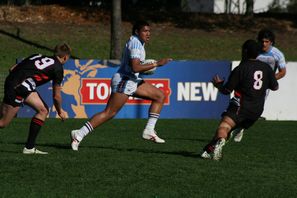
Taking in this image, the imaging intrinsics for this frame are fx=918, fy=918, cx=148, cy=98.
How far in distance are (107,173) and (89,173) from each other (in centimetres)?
20

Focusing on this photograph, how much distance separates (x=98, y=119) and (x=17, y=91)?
135 cm

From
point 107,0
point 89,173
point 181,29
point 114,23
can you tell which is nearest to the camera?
point 89,173

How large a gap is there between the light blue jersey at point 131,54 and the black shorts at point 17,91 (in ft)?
5.16

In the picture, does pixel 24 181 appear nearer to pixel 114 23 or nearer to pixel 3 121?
pixel 3 121

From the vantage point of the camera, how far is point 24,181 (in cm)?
946

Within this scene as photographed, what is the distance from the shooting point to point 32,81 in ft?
38.7

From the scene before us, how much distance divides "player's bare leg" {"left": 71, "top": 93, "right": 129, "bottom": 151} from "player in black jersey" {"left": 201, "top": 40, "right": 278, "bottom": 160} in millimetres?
1553

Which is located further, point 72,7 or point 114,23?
point 72,7

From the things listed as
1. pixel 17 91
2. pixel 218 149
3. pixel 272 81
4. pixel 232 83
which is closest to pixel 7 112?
pixel 17 91

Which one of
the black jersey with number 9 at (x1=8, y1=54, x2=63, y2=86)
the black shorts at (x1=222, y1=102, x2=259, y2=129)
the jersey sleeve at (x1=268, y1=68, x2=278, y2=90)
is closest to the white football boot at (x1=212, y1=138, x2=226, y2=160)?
the black shorts at (x1=222, y1=102, x2=259, y2=129)

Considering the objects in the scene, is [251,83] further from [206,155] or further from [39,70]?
[39,70]

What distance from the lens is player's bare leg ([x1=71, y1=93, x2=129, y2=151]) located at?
12.5 metres

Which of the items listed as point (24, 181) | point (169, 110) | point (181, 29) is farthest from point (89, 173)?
point (181, 29)

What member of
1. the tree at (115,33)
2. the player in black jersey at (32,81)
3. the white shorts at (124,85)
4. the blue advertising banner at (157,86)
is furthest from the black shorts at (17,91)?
the tree at (115,33)
